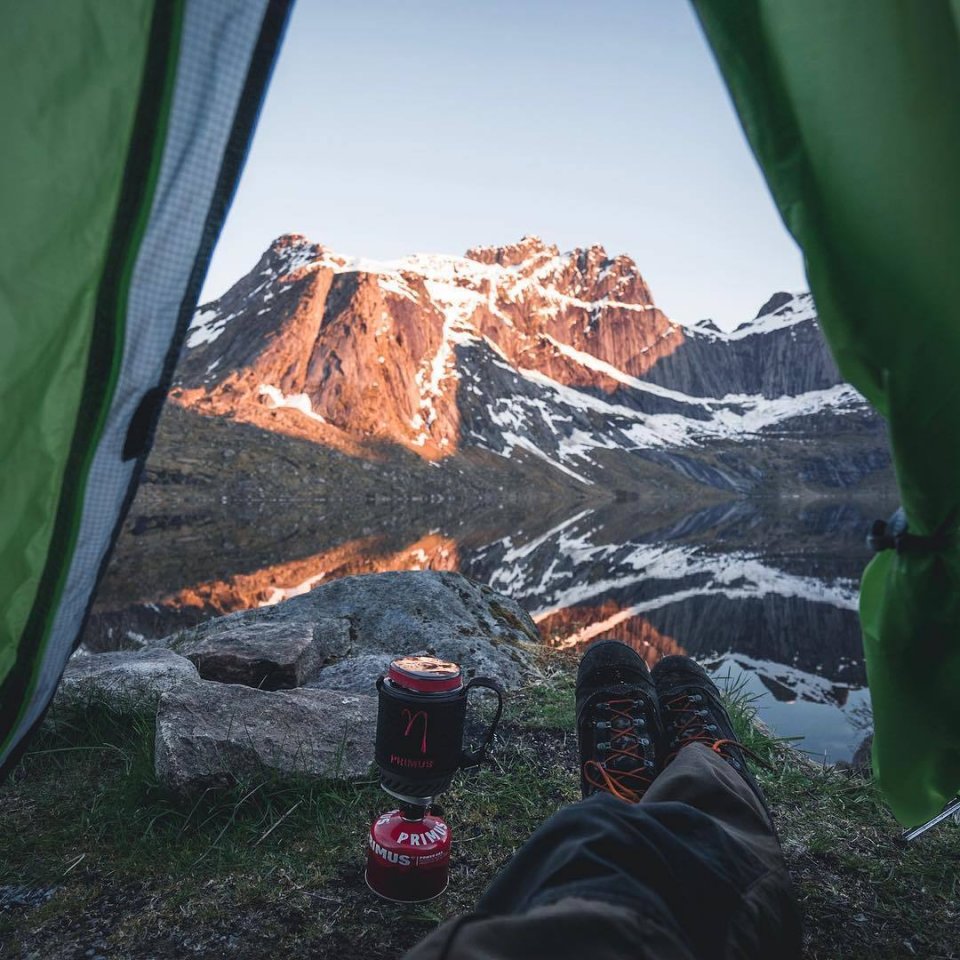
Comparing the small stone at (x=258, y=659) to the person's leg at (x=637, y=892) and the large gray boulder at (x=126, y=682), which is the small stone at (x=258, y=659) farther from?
the person's leg at (x=637, y=892)

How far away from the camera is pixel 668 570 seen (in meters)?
20.1

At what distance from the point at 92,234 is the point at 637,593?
1508cm

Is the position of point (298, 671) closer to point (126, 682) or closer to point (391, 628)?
point (126, 682)

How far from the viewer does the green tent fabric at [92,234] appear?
1.31 metres

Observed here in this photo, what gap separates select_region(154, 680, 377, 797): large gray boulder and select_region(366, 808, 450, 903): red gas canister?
0.62 metres

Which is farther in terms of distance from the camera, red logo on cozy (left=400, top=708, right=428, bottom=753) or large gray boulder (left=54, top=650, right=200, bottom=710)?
large gray boulder (left=54, top=650, right=200, bottom=710)

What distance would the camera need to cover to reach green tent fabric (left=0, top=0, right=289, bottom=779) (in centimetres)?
131

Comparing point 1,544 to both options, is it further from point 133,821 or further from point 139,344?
point 133,821

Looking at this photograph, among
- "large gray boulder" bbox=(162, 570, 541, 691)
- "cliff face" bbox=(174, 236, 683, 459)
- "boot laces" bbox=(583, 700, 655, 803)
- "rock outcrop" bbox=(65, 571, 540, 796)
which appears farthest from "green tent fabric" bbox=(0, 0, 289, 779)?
"cliff face" bbox=(174, 236, 683, 459)

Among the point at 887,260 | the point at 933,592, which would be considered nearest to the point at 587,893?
the point at 933,592

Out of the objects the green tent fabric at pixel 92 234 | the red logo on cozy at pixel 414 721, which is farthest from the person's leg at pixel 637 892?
the green tent fabric at pixel 92 234

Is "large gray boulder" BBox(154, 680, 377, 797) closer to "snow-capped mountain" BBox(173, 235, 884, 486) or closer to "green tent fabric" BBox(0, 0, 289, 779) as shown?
"green tent fabric" BBox(0, 0, 289, 779)

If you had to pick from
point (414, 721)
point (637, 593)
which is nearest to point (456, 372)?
point (637, 593)

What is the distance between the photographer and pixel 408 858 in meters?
2.05
